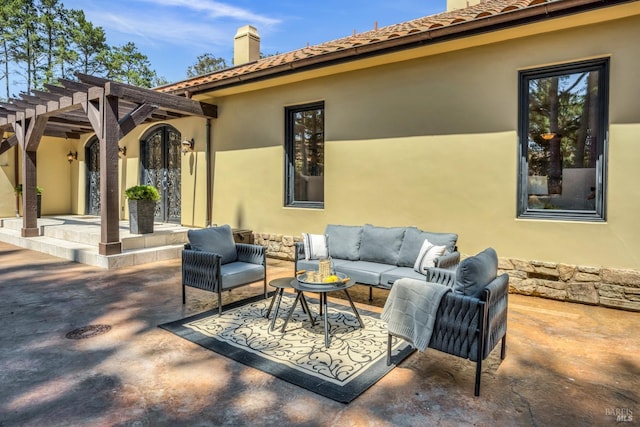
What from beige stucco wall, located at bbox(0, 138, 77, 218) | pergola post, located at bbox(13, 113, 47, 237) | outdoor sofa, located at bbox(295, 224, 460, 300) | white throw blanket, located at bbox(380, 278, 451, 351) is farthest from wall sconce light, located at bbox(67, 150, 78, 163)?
white throw blanket, located at bbox(380, 278, 451, 351)

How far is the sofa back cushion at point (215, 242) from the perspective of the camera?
4.32 metres

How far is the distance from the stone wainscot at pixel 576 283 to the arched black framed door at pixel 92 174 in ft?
38.5

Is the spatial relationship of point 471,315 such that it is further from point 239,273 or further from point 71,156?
point 71,156

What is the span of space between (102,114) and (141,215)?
1.96 meters

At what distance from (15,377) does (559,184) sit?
5.93 m

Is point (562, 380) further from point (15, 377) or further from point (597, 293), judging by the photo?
point (15, 377)

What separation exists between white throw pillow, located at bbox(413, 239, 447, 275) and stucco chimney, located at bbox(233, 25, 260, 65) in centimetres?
780

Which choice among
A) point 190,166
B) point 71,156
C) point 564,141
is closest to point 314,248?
point 564,141

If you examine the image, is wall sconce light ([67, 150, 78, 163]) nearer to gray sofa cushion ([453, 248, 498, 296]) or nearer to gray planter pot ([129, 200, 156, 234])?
gray planter pot ([129, 200, 156, 234])

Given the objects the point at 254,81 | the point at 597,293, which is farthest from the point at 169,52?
the point at 597,293

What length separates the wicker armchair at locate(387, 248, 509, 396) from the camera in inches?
95.4

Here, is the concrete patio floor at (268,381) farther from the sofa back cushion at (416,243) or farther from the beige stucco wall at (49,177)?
the beige stucco wall at (49,177)

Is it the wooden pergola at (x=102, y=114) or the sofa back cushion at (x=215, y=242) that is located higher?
the wooden pergola at (x=102, y=114)

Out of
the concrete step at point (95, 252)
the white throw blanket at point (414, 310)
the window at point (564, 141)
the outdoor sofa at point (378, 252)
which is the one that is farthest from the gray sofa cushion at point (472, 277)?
the concrete step at point (95, 252)
